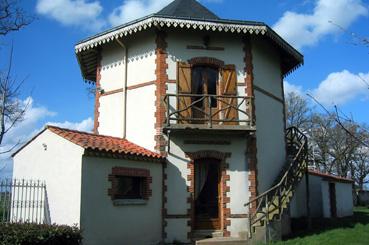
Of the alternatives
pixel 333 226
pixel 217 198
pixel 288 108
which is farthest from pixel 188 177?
pixel 288 108

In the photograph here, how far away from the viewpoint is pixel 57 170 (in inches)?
487

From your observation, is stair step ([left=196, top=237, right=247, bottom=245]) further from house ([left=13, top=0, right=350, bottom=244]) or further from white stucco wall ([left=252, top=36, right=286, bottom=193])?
white stucco wall ([left=252, top=36, right=286, bottom=193])

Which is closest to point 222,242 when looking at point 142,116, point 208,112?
point 208,112

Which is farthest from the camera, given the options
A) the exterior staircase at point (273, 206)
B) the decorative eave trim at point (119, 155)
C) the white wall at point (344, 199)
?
the white wall at point (344, 199)

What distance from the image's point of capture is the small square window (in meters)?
13.2

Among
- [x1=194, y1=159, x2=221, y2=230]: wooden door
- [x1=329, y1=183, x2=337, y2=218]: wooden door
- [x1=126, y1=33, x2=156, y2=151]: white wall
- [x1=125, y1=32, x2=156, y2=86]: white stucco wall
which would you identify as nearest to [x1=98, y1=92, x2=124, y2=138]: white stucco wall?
[x1=126, y1=33, x2=156, y2=151]: white wall

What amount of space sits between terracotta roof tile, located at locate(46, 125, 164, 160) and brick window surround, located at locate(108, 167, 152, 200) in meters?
0.51

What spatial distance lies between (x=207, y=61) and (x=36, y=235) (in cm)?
871

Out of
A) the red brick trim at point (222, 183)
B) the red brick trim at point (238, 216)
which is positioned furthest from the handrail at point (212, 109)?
the red brick trim at point (238, 216)

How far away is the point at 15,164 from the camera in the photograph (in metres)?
13.8

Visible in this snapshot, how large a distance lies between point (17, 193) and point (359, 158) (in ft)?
143

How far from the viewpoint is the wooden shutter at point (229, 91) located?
1507cm

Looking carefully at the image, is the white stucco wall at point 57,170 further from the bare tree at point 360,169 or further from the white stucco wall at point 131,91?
the bare tree at point 360,169

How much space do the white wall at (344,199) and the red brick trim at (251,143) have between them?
445 inches
